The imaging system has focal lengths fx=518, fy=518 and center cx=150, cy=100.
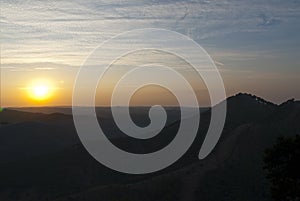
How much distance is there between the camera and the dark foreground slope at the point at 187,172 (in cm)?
3872

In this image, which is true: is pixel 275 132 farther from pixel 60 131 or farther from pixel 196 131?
pixel 60 131

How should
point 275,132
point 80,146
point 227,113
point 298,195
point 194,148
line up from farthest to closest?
point 80,146
point 227,113
point 194,148
point 275,132
point 298,195

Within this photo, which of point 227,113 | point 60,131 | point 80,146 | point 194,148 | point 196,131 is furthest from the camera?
point 60,131

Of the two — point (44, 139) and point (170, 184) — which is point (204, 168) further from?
point (44, 139)

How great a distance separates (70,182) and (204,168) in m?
17.9

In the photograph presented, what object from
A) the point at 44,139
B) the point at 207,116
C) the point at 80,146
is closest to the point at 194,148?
the point at 207,116

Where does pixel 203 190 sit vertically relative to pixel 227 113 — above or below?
below

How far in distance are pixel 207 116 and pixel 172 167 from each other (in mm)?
18186

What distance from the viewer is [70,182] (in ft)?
176

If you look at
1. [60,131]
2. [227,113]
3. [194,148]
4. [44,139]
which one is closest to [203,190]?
[194,148]

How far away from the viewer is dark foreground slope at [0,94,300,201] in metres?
38.7

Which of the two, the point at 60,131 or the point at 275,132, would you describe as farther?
the point at 60,131

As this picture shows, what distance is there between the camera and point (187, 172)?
41375 millimetres

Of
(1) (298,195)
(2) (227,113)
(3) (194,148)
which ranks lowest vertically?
(1) (298,195)
